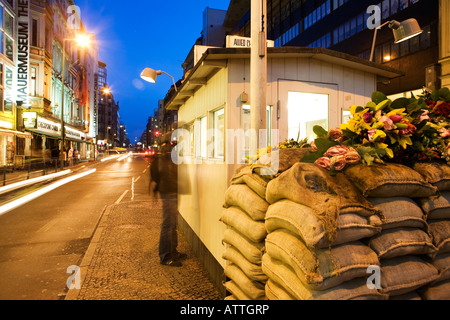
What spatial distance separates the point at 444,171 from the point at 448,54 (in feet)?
54.8

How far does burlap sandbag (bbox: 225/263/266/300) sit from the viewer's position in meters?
2.81

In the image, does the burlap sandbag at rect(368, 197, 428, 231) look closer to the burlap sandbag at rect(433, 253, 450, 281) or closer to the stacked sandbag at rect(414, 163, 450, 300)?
the stacked sandbag at rect(414, 163, 450, 300)

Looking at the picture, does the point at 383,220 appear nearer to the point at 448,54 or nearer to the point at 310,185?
the point at 310,185

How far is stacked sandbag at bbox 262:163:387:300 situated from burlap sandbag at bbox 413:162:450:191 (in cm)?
72

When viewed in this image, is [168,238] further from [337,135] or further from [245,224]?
[337,135]

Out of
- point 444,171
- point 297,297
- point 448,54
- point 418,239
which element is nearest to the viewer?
point 297,297

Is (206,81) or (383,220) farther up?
(206,81)

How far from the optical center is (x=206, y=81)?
578cm

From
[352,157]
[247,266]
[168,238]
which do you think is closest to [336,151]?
[352,157]

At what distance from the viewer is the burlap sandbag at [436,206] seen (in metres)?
2.48

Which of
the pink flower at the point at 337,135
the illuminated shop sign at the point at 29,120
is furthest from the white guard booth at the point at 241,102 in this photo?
the illuminated shop sign at the point at 29,120

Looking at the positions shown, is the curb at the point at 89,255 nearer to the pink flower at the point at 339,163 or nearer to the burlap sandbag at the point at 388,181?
the pink flower at the point at 339,163

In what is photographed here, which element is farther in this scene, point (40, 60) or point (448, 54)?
point (40, 60)
